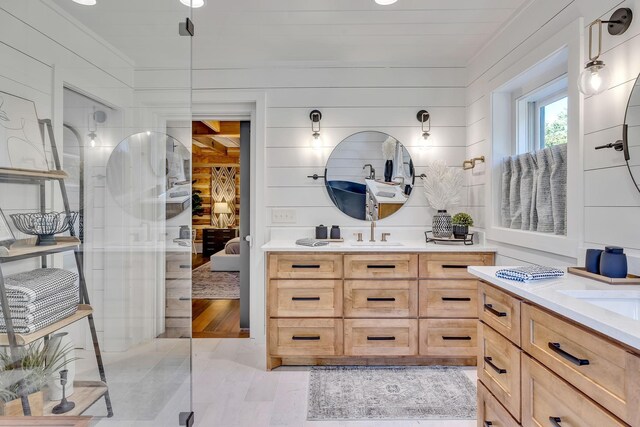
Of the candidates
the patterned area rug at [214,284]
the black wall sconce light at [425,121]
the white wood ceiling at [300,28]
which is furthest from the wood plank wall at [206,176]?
the black wall sconce light at [425,121]

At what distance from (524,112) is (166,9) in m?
2.48

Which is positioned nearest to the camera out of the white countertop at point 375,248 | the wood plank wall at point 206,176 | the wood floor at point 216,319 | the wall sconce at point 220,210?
the white countertop at point 375,248

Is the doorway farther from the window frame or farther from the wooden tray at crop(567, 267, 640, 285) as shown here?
the wooden tray at crop(567, 267, 640, 285)

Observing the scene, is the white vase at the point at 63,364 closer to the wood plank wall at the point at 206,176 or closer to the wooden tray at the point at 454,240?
the wooden tray at the point at 454,240

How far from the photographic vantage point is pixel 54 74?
1.86 m

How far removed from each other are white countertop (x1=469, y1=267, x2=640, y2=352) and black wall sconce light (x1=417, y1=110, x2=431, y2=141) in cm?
172

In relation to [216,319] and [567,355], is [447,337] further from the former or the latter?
[216,319]

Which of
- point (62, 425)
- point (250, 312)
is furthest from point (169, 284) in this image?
point (62, 425)

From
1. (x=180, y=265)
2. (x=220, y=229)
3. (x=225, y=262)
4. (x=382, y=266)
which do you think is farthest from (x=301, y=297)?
(x=220, y=229)

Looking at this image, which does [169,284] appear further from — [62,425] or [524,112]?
[524,112]

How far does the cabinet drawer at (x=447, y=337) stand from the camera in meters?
2.60

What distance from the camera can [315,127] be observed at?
310 centimetres

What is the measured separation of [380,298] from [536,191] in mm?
1253

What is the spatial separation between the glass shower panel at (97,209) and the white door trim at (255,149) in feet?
1.94
